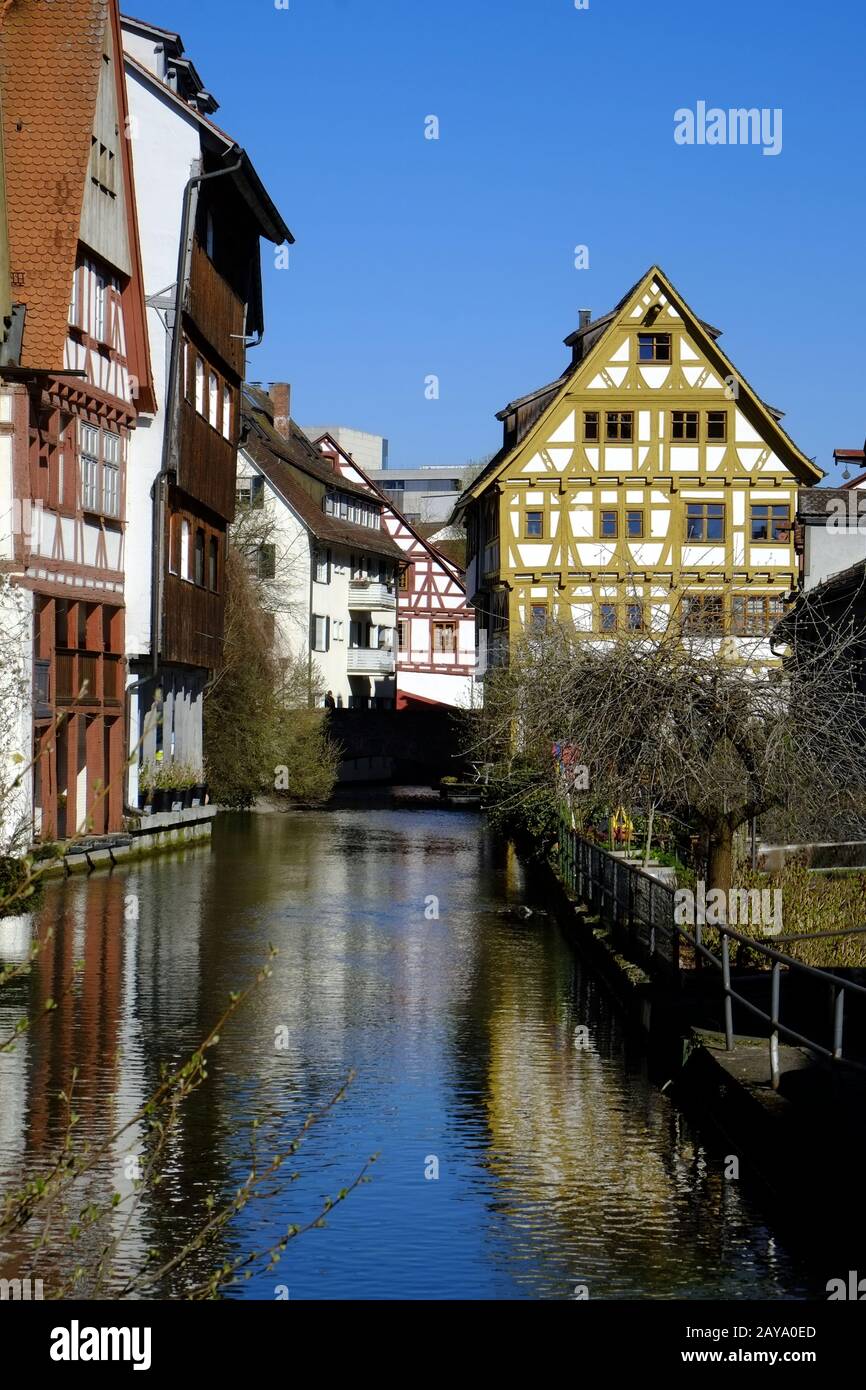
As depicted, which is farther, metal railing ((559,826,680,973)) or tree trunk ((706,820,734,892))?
tree trunk ((706,820,734,892))

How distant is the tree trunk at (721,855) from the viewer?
20156mm

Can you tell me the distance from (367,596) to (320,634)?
4.93 meters

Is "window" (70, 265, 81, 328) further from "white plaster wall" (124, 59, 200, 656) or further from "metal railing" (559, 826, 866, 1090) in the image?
"metal railing" (559, 826, 866, 1090)

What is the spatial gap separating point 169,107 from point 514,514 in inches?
773

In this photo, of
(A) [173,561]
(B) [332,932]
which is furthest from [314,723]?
(B) [332,932]

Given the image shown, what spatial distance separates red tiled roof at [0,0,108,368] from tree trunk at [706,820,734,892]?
1282cm

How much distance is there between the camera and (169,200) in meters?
35.0

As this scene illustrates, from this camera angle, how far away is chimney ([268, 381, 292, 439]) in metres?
77.5

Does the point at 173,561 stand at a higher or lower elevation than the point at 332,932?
higher

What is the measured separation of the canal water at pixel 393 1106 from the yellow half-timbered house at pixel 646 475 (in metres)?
28.2

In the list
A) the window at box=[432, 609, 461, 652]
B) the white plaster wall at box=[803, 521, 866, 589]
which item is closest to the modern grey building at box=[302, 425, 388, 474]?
the window at box=[432, 609, 461, 652]

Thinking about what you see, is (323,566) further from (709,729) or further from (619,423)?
(709,729)

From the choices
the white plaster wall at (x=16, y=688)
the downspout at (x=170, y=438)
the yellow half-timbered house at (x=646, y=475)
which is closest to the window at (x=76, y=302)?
the downspout at (x=170, y=438)

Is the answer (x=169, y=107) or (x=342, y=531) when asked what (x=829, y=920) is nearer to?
(x=169, y=107)
